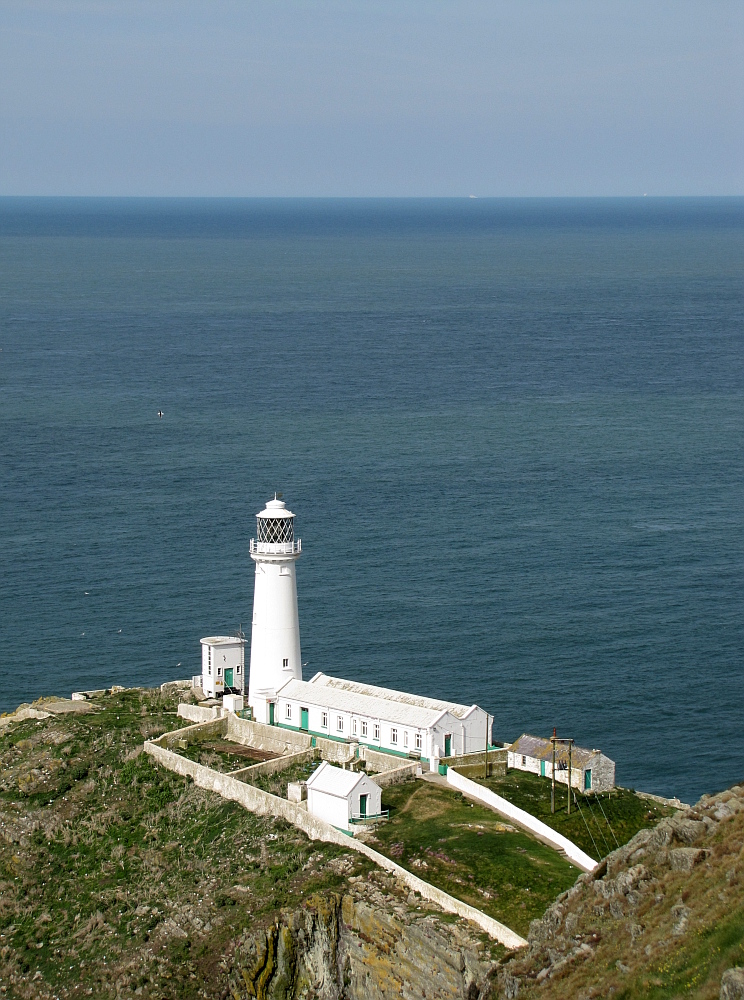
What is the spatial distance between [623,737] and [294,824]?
68.5 ft

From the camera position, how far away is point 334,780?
158 feet

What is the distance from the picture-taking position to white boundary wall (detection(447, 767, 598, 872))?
147 ft

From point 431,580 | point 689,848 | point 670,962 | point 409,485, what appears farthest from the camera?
point 409,485

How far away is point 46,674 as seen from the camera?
241 ft

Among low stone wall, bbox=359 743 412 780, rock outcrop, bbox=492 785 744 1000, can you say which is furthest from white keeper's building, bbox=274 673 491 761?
rock outcrop, bbox=492 785 744 1000

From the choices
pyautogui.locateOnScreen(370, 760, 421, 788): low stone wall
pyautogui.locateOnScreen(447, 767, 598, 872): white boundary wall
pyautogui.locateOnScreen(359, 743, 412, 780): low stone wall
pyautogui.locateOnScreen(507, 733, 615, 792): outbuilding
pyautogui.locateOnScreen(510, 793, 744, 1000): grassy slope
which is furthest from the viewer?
pyautogui.locateOnScreen(359, 743, 412, 780): low stone wall

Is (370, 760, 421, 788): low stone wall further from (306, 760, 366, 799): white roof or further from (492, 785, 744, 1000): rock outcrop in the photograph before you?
(492, 785, 744, 1000): rock outcrop

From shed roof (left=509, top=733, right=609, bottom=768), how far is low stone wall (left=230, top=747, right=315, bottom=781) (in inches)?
271

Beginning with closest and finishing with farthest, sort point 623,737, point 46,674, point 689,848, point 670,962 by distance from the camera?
point 670,962
point 689,848
point 623,737
point 46,674

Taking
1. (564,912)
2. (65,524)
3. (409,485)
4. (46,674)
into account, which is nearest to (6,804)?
(46,674)

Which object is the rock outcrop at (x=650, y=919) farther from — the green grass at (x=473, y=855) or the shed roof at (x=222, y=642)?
the shed roof at (x=222, y=642)

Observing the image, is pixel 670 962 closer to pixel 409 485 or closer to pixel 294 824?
pixel 294 824

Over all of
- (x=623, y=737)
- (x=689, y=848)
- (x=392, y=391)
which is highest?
(x=392, y=391)

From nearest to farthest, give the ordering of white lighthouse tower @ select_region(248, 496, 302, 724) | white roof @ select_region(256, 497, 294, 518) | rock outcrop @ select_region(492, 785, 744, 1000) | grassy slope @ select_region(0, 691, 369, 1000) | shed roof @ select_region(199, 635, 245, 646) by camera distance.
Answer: rock outcrop @ select_region(492, 785, 744, 1000), grassy slope @ select_region(0, 691, 369, 1000), white roof @ select_region(256, 497, 294, 518), white lighthouse tower @ select_region(248, 496, 302, 724), shed roof @ select_region(199, 635, 245, 646)
